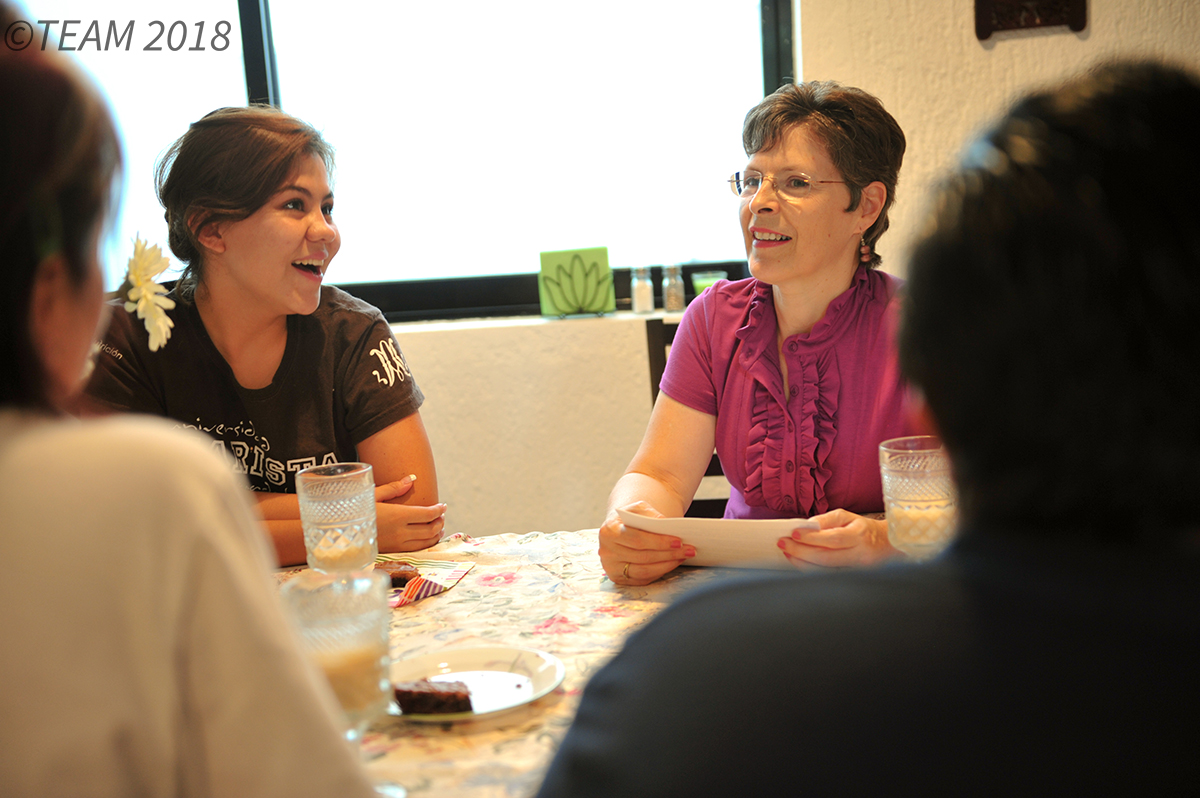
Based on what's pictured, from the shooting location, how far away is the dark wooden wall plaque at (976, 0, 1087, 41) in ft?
8.66

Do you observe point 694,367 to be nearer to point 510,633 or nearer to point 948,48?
point 510,633

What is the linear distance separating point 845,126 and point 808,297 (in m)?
0.34

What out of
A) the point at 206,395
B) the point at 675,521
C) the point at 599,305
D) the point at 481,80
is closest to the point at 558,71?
the point at 481,80

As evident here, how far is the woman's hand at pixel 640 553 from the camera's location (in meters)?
1.22

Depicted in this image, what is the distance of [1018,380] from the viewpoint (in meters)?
0.46

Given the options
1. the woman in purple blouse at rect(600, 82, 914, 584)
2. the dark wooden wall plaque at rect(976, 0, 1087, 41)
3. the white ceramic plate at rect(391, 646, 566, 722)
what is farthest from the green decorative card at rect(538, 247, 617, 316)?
the white ceramic plate at rect(391, 646, 566, 722)

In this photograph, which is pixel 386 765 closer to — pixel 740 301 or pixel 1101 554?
pixel 1101 554

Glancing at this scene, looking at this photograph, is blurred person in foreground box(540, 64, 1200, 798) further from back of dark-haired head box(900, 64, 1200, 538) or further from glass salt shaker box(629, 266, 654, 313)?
glass salt shaker box(629, 266, 654, 313)

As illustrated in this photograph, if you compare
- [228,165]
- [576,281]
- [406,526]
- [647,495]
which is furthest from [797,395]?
[576,281]

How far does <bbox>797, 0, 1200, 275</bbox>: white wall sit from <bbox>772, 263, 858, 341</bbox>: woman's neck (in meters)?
1.05

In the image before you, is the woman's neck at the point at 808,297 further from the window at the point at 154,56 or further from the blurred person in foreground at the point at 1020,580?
the window at the point at 154,56

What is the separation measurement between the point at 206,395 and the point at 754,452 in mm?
1021

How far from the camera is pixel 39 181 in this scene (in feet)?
1.66

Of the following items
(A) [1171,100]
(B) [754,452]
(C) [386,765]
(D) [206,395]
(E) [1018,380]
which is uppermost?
(A) [1171,100]
